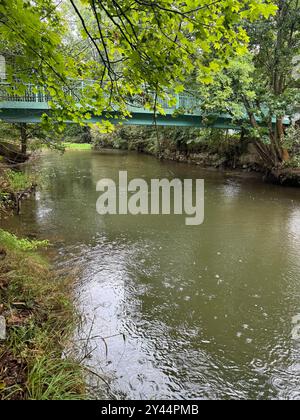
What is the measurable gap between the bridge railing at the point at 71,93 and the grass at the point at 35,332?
2281 millimetres

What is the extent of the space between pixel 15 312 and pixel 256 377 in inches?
110

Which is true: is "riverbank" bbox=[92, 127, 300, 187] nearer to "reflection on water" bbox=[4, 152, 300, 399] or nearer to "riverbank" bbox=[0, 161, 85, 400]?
"reflection on water" bbox=[4, 152, 300, 399]

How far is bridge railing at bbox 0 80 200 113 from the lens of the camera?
3.37 m

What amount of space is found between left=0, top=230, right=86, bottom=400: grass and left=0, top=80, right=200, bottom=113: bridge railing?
7.48 ft

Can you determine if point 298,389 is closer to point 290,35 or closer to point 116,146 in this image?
point 290,35

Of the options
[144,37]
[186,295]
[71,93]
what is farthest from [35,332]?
[144,37]

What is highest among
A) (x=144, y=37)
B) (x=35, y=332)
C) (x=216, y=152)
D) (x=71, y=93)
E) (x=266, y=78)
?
(x=266, y=78)

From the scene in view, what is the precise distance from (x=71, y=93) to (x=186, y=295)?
346 cm

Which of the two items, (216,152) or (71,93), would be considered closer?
(71,93)

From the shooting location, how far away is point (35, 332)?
335cm

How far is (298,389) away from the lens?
3252mm

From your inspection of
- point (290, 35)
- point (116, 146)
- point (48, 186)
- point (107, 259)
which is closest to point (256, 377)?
point (107, 259)

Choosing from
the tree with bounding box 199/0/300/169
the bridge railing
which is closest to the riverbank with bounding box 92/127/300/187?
the tree with bounding box 199/0/300/169

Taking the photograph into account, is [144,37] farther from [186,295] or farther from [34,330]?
[186,295]
